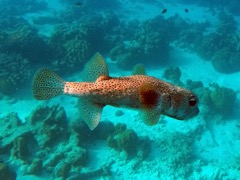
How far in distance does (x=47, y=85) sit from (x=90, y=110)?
1.92 feet

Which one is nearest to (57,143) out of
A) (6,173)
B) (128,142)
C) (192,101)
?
(6,173)

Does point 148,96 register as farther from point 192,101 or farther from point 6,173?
point 6,173


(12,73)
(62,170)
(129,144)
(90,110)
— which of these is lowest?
(62,170)

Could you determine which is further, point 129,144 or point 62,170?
point 129,144

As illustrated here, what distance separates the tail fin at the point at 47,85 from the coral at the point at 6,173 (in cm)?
493

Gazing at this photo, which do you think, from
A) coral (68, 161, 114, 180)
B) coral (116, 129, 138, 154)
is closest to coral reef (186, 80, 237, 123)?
coral (116, 129, 138, 154)

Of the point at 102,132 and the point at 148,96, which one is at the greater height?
the point at 148,96

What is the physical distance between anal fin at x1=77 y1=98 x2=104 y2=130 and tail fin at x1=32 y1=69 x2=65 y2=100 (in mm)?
300

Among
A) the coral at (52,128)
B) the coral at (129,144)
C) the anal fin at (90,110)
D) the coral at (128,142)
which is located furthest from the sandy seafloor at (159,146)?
the anal fin at (90,110)

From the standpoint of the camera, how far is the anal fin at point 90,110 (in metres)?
3.15

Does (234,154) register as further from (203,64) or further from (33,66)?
(33,66)

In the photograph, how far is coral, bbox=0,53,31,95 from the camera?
11148 mm

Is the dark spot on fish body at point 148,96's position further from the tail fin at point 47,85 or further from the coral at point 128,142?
the coral at point 128,142

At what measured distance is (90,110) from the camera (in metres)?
3.16
